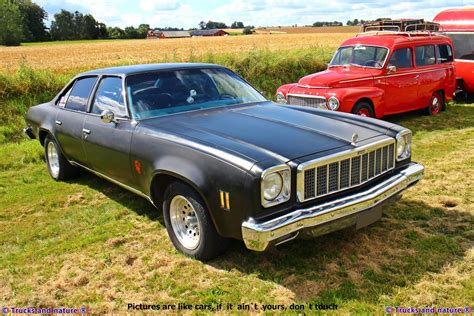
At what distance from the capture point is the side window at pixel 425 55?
9.49 m

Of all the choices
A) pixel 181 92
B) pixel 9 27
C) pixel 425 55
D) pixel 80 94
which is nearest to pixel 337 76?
pixel 425 55

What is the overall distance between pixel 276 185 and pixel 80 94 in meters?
3.14

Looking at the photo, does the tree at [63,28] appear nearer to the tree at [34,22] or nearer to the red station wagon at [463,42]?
the tree at [34,22]

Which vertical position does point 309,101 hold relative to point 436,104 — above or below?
above

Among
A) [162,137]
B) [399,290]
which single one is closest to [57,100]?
[162,137]

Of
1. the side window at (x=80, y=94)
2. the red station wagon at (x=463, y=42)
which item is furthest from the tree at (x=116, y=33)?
the side window at (x=80, y=94)

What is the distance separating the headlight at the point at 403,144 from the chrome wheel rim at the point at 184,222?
1898 mm

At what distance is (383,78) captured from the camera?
876cm

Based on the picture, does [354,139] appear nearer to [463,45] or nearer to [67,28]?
[463,45]

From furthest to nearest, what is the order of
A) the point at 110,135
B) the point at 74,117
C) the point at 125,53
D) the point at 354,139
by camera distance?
the point at 125,53
the point at 74,117
the point at 110,135
the point at 354,139

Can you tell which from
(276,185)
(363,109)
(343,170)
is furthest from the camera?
(363,109)

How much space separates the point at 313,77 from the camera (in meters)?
8.82

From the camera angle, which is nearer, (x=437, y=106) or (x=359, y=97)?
(x=359, y=97)

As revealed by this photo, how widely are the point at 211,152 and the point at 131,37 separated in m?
83.9
